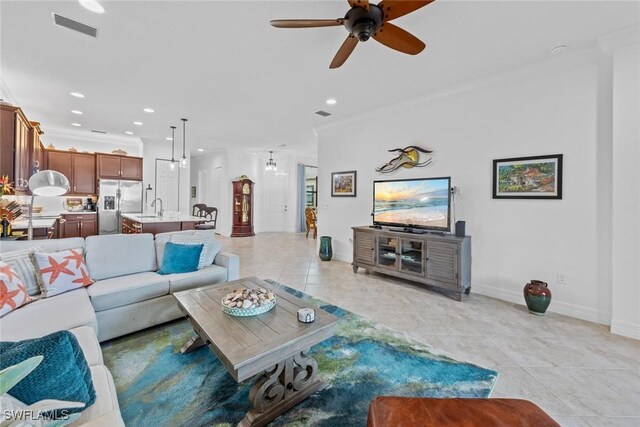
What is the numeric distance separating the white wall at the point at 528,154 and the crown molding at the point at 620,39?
0.16 metres

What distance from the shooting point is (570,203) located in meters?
2.83

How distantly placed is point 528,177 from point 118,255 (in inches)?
183

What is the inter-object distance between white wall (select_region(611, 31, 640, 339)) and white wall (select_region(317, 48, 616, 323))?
0.18m

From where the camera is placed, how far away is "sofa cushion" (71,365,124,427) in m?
0.98

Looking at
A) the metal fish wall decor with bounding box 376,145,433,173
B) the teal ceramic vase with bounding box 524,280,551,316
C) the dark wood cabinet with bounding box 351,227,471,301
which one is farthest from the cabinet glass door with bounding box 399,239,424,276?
the metal fish wall decor with bounding box 376,145,433,173

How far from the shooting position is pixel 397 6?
5.64 ft

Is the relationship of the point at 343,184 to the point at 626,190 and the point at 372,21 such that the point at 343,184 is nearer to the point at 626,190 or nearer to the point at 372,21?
the point at 372,21

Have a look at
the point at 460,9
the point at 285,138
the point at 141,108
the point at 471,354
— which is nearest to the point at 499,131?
the point at 460,9

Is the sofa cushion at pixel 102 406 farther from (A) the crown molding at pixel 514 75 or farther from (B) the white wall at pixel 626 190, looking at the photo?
(A) the crown molding at pixel 514 75

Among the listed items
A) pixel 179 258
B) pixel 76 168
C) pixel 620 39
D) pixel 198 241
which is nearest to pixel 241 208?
pixel 76 168

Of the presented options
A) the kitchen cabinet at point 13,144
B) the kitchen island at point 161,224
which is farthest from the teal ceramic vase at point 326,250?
the kitchen cabinet at point 13,144

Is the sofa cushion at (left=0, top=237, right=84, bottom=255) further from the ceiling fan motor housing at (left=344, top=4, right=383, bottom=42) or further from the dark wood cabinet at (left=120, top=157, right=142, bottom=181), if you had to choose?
the dark wood cabinet at (left=120, top=157, right=142, bottom=181)

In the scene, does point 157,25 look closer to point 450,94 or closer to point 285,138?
point 450,94

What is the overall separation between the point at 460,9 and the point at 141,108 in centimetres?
493
